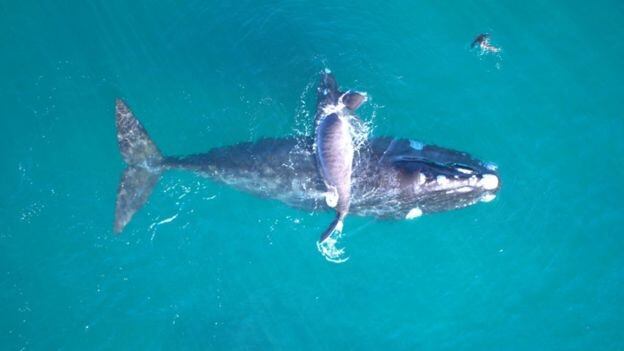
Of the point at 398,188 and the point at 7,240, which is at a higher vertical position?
the point at 398,188

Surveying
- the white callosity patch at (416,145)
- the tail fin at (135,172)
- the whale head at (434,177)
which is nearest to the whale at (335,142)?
the whale head at (434,177)

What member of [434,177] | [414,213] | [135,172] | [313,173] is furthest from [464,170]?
[135,172]

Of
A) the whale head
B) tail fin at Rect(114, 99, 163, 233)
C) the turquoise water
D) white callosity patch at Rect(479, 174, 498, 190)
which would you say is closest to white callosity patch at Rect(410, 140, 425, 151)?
the whale head

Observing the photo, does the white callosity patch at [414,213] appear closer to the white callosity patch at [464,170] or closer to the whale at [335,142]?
the white callosity patch at [464,170]

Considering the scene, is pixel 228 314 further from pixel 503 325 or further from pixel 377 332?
pixel 503 325

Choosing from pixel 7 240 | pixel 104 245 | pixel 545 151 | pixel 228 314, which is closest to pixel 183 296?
pixel 228 314

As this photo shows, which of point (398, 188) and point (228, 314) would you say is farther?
point (228, 314)
